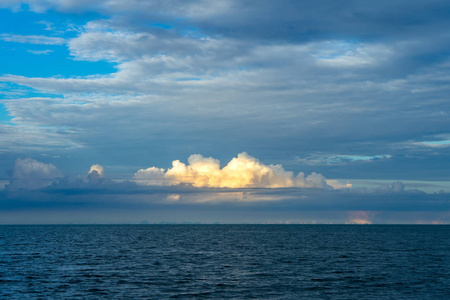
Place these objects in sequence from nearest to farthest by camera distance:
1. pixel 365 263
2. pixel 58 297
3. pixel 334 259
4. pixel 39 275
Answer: pixel 58 297
pixel 39 275
pixel 365 263
pixel 334 259

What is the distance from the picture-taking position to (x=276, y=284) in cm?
5950

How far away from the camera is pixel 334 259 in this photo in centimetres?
9150

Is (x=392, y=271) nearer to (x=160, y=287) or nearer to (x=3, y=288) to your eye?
(x=160, y=287)

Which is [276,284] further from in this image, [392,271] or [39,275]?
[39,275]

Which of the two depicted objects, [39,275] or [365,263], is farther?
[365,263]

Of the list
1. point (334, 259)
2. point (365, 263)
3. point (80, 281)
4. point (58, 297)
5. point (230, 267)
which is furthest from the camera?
point (334, 259)

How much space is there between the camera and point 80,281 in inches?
2436

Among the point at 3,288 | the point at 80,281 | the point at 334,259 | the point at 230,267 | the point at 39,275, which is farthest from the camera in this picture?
the point at 334,259

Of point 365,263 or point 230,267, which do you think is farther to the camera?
point 365,263

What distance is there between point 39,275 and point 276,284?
37395mm

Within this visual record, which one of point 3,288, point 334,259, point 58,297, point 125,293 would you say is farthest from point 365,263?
point 3,288

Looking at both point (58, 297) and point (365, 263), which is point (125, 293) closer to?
point (58, 297)

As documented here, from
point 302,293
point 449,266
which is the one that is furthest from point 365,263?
point 302,293

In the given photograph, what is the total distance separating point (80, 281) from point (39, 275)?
34.7 feet
